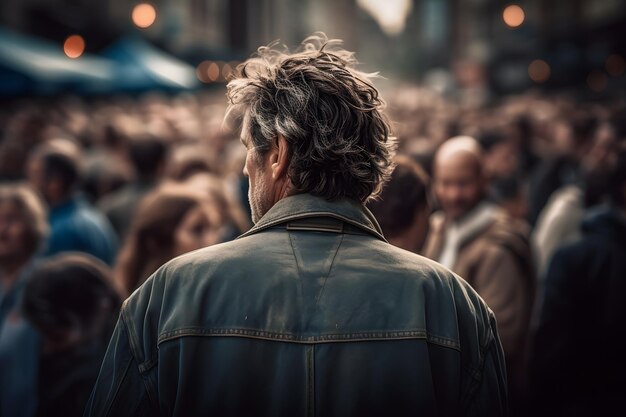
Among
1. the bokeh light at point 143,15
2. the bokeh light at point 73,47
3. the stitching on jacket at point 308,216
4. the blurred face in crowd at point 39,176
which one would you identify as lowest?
the blurred face in crowd at point 39,176

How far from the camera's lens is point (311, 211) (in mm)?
2570

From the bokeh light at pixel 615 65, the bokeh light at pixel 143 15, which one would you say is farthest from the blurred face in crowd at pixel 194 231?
the bokeh light at pixel 615 65

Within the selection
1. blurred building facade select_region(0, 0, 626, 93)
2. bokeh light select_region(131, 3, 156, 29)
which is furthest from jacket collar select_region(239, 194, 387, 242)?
bokeh light select_region(131, 3, 156, 29)

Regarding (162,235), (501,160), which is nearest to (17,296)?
(162,235)

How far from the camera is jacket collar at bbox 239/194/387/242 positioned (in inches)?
101

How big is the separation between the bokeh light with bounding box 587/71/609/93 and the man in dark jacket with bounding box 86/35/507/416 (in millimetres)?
35713

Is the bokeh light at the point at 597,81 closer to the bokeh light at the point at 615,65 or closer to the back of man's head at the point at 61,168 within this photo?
the bokeh light at the point at 615,65

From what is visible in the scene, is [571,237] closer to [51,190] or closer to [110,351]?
[51,190]

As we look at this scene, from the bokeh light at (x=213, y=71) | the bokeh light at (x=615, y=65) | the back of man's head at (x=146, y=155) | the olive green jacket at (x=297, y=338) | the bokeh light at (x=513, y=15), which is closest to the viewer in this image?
the olive green jacket at (x=297, y=338)

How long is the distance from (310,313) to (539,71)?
1897 inches

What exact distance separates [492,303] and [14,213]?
2.77m

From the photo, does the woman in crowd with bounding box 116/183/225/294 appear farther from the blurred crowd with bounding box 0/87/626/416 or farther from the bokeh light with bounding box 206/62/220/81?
the bokeh light with bounding box 206/62/220/81

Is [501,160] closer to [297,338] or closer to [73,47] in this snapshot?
[297,338]

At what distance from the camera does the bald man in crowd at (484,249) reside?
5215 mm
